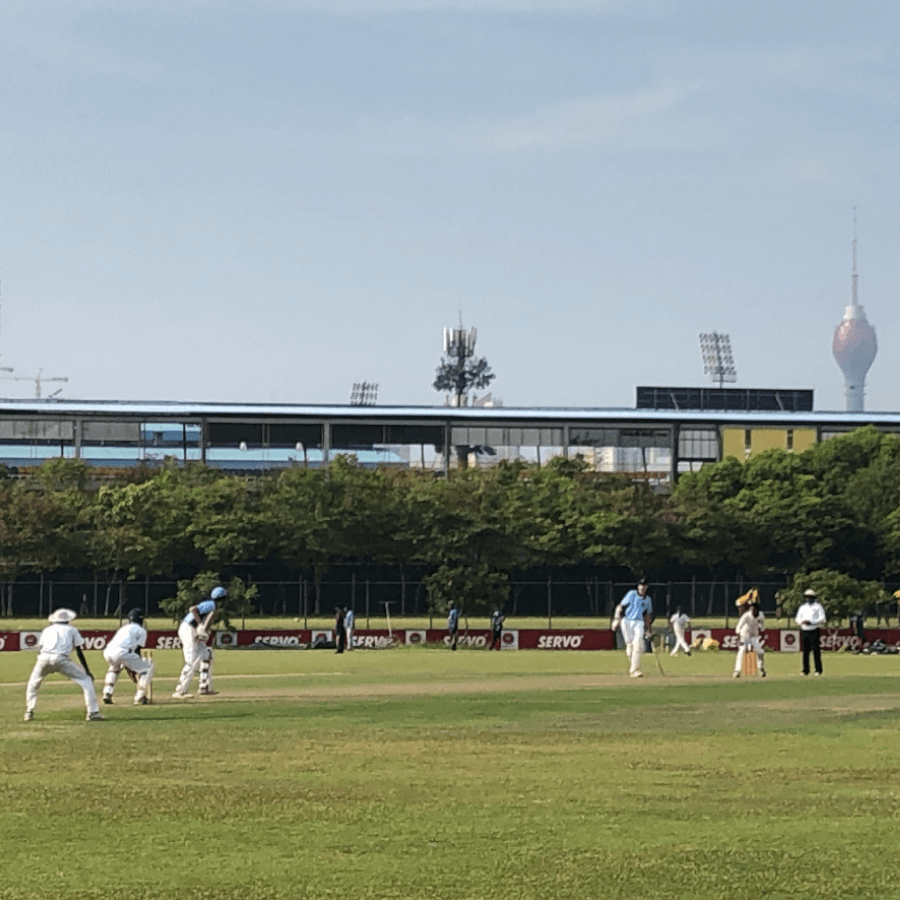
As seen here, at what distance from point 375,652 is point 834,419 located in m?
71.0

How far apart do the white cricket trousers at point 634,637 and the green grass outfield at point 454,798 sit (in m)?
6.47

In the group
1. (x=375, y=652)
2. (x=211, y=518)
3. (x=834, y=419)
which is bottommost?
(x=375, y=652)

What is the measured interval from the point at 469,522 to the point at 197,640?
188 ft

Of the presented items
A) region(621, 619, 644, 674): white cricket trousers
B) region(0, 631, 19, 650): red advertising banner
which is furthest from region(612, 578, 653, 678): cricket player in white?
region(0, 631, 19, 650): red advertising banner

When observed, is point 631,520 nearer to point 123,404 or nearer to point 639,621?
point 123,404

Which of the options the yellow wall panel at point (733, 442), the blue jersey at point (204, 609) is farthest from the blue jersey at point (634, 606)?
the yellow wall panel at point (733, 442)

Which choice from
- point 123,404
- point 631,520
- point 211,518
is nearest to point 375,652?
point 211,518

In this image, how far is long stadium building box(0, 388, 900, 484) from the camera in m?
117

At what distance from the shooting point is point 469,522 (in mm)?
87812

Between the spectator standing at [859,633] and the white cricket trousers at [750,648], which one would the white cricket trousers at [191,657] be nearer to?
the white cricket trousers at [750,648]

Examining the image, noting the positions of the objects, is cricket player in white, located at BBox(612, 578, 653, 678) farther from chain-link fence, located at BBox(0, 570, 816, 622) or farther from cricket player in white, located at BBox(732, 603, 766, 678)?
chain-link fence, located at BBox(0, 570, 816, 622)

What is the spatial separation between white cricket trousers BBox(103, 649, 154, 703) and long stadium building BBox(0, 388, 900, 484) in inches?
3422

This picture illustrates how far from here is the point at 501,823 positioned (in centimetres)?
1419

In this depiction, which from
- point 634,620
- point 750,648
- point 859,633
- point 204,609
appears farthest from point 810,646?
point 859,633
